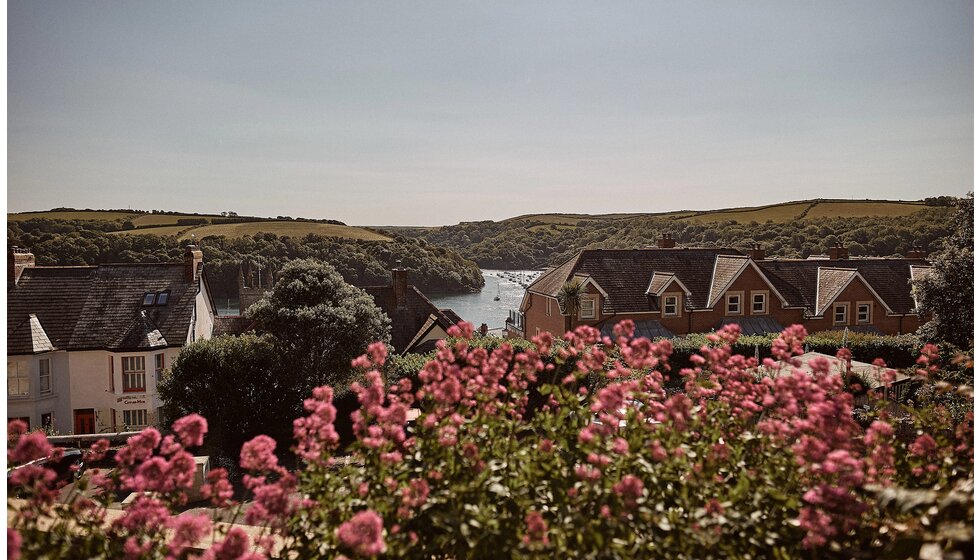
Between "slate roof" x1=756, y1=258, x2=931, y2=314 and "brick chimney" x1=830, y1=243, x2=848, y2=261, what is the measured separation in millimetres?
350

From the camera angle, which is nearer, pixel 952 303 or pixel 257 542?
pixel 257 542

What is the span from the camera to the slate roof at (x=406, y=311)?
1263 centimetres

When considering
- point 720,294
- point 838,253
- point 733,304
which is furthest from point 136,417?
point 838,253

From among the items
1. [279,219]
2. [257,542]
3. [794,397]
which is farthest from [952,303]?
[279,219]

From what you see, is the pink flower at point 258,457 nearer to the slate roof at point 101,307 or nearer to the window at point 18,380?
the window at point 18,380

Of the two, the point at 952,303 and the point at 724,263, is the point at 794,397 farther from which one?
the point at 724,263

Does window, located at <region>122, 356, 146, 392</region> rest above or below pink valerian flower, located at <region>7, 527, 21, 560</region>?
below

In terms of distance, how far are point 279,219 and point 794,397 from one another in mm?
11714

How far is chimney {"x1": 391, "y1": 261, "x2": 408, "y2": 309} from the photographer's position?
12.7 meters

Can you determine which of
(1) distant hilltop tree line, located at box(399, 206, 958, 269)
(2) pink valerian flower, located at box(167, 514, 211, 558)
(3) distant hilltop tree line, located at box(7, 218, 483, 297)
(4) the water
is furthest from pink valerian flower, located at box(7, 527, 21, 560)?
(4) the water

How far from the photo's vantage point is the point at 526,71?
14.9 ft

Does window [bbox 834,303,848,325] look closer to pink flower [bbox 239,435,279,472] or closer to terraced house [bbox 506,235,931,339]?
terraced house [bbox 506,235,931,339]

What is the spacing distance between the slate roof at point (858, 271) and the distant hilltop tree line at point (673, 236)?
1.66 ft

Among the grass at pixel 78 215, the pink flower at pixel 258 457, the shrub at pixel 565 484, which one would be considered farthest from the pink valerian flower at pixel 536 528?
the grass at pixel 78 215
